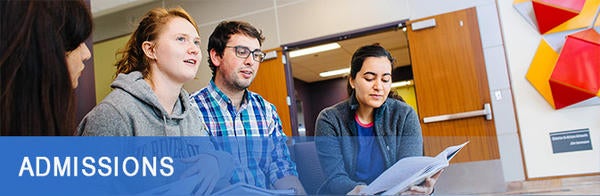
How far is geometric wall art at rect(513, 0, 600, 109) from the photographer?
1.71m

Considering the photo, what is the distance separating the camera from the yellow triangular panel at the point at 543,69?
179 cm

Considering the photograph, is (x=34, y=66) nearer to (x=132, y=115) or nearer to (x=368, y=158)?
(x=132, y=115)

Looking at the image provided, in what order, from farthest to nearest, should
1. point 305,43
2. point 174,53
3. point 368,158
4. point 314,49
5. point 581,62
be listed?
point 314,49 → point 305,43 → point 581,62 → point 368,158 → point 174,53

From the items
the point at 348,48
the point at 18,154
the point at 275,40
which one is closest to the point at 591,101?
the point at 348,48

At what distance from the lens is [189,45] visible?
61cm

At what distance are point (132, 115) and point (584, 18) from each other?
5.97 feet

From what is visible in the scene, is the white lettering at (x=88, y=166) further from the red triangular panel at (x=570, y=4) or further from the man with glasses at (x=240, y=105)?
the red triangular panel at (x=570, y=4)

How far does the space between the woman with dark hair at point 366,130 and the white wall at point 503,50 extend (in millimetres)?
860

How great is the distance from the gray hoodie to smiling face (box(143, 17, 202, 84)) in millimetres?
35

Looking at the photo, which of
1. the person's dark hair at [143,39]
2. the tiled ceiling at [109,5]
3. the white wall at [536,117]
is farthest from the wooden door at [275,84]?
the person's dark hair at [143,39]

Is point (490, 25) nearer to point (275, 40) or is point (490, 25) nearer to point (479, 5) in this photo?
point (479, 5)

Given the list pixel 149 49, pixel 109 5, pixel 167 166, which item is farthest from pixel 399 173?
pixel 109 5

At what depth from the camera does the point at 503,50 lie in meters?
1.88

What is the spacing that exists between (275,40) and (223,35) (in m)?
1.17
